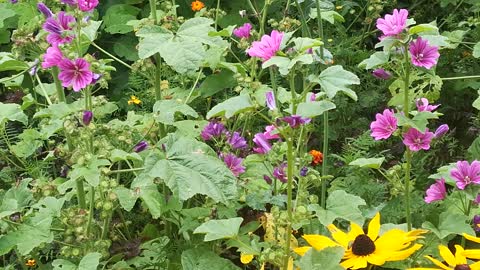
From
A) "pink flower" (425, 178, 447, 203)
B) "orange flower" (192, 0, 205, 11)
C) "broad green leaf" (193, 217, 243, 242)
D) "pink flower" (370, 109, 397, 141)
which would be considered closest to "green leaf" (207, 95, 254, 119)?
"broad green leaf" (193, 217, 243, 242)

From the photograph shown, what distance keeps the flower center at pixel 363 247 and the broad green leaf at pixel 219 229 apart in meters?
0.25

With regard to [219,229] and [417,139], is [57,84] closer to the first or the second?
[219,229]

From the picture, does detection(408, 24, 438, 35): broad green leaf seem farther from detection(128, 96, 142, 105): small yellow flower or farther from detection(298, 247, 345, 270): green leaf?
detection(128, 96, 142, 105): small yellow flower

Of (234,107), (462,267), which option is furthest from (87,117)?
(462,267)

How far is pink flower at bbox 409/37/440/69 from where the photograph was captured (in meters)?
1.60

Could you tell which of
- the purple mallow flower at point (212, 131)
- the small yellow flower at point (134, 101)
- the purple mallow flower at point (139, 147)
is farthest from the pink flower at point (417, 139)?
the small yellow flower at point (134, 101)

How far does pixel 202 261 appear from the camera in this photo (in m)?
1.69

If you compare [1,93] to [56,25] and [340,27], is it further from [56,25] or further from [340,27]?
[56,25]

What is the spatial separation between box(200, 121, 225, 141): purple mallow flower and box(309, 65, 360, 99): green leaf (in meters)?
0.50

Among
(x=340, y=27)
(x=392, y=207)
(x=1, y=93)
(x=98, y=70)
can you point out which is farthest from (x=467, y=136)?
(x=1, y=93)

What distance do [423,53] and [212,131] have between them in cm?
61

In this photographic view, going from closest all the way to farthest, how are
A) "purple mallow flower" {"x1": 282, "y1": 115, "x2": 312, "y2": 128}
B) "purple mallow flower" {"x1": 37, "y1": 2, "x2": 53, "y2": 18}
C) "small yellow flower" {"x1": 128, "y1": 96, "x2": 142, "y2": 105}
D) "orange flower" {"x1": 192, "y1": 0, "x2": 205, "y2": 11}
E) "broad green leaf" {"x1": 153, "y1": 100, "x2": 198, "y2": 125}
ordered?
"purple mallow flower" {"x1": 282, "y1": 115, "x2": 312, "y2": 128} < "purple mallow flower" {"x1": 37, "y1": 2, "x2": 53, "y2": 18} < "broad green leaf" {"x1": 153, "y1": 100, "x2": 198, "y2": 125} < "small yellow flower" {"x1": 128, "y1": 96, "x2": 142, "y2": 105} < "orange flower" {"x1": 192, "y1": 0, "x2": 205, "y2": 11}

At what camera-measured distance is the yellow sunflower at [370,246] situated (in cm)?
155

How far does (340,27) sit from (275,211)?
1968mm
